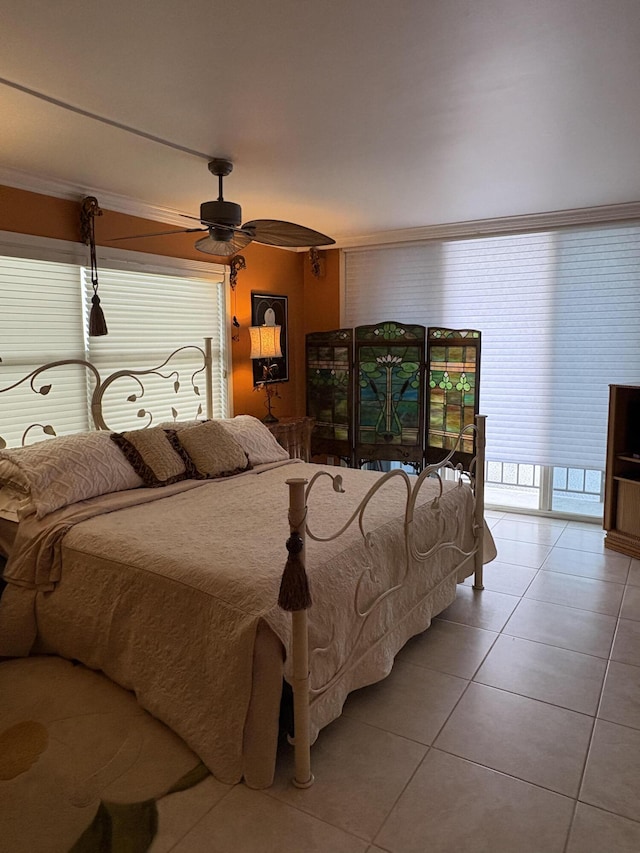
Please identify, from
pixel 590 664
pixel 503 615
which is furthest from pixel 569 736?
pixel 503 615

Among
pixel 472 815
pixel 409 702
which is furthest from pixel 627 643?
pixel 472 815

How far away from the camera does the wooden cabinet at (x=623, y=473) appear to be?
405 cm

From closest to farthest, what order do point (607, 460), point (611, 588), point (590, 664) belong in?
point (590, 664) < point (611, 588) < point (607, 460)

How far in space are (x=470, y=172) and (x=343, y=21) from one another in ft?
5.72

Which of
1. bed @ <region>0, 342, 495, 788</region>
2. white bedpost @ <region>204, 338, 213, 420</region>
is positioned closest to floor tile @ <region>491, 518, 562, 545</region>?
bed @ <region>0, 342, 495, 788</region>

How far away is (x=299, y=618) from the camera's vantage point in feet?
6.23

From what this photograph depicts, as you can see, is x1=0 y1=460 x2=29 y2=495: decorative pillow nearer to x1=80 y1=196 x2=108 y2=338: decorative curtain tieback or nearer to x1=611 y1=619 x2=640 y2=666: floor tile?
x1=80 y1=196 x2=108 y2=338: decorative curtain tieback

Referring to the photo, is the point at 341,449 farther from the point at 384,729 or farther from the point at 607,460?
the point at 384,729

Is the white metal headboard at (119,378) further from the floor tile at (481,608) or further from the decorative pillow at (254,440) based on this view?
the floor tile at (481,608)

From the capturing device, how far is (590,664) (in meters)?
2.71

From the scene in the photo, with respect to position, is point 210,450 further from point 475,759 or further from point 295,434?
point 475,759

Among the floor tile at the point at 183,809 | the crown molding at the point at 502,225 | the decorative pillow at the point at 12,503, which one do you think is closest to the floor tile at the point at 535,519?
the crown molding at the point at 502,225

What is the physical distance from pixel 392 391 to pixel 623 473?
1.79m

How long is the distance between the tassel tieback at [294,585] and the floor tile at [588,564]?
96.9 inches
